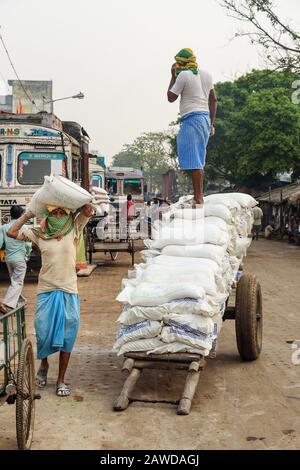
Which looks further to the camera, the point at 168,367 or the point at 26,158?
the point at 26,158

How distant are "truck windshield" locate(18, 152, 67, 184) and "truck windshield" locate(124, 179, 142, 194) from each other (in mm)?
14868

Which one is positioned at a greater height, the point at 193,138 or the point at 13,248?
the point at 193,138

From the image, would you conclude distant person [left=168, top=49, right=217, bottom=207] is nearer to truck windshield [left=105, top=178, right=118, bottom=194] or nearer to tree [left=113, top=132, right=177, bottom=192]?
truck windshield [left=105, top=178, right=118, bottom=194]

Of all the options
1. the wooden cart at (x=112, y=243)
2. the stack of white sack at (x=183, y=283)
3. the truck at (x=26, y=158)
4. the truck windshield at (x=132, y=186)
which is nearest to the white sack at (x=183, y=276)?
the stack of white sack at (x=183, y=283)

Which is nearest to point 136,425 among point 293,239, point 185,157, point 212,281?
point 212,281

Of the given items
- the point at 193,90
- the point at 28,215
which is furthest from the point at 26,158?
the point at 28,215

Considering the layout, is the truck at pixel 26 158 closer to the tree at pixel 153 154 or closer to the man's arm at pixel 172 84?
the man's arm at pixel 172 84

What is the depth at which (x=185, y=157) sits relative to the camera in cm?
704

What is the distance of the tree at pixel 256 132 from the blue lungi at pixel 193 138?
19.5 metres

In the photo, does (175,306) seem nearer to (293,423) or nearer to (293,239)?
(293,423)

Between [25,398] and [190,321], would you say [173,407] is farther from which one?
[25,398]

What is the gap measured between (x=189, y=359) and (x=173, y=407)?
0.39 metres

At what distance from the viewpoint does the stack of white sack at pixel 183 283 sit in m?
4.98

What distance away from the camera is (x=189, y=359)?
4.86 metres
